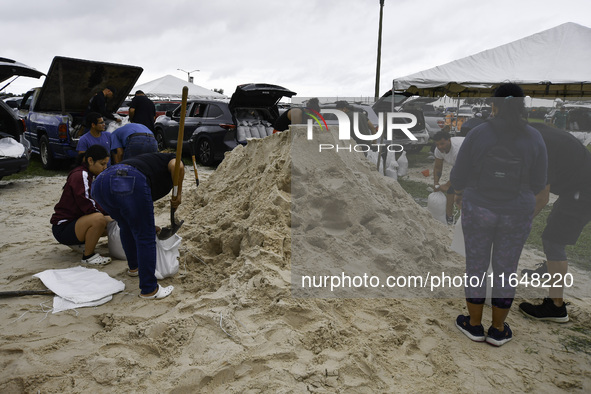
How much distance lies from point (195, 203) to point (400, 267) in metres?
2.98

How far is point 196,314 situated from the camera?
117 inches

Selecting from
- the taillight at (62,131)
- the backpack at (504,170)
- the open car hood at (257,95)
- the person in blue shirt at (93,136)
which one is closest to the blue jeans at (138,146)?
the person in blue shirt at (93,136)

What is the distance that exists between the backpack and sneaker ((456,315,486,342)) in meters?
1.01

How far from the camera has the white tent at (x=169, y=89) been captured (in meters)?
21.4

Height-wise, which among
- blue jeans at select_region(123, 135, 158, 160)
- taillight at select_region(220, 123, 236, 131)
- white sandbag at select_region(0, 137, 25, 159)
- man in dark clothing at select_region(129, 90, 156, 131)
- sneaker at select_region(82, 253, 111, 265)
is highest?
man in dark clothing at select_region(129, 90, 156, 131)

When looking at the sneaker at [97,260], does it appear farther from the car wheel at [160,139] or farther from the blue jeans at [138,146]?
the car wheel at [160,139]

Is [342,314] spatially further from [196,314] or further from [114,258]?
[114,258]

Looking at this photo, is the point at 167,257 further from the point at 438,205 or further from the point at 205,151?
the point at 205,151

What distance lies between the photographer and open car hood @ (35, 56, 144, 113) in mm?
8500

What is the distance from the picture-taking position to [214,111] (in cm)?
1053

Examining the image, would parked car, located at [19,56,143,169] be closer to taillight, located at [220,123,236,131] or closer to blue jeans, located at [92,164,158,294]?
taillight, located at [220,123,236,131]

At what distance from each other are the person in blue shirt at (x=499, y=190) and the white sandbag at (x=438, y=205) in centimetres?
264

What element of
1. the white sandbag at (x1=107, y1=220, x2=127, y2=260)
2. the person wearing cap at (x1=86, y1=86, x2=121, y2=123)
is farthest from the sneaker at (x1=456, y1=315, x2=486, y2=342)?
the person wearing cap at (x1=86, y1=86, x2=121, y2=123)

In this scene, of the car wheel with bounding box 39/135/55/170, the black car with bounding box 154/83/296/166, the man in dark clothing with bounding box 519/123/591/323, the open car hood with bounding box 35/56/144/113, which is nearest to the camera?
the man in dark clothing with bounding box 519/123/591/323
